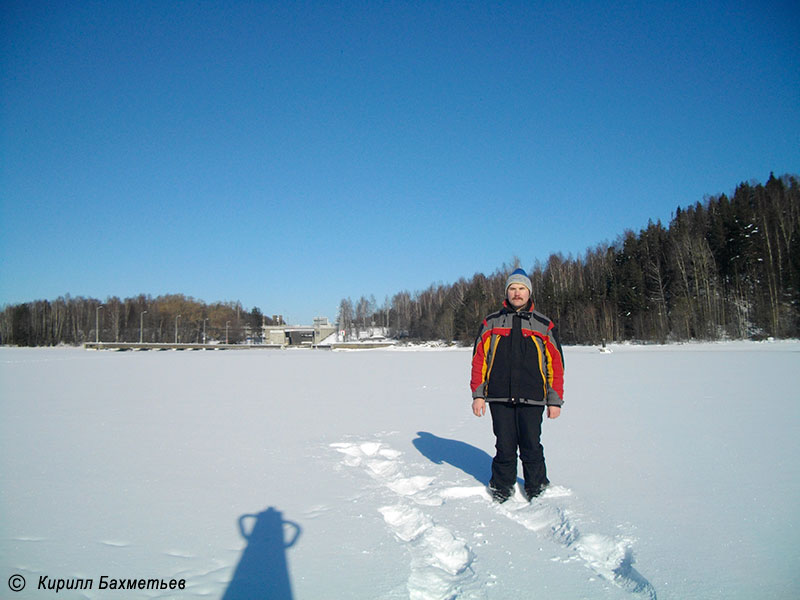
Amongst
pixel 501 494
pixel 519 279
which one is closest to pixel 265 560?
pixel 501 494

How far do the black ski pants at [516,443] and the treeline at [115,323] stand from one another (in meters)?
85.4

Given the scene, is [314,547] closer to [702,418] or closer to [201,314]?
[702,418]

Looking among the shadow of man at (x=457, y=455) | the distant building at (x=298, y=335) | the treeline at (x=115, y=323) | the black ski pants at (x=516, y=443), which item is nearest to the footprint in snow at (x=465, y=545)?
the black ski pants at (x=516, y=443)

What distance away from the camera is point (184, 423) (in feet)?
21.9

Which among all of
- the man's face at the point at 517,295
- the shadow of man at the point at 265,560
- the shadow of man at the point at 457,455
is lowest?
the shadow of man at the point at 457,455

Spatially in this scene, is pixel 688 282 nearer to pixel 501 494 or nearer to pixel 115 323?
pixel 501 494

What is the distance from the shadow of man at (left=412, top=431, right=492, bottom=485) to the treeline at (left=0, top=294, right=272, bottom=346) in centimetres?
8339

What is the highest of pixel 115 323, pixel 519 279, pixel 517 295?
pixel 115 323

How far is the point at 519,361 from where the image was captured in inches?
133

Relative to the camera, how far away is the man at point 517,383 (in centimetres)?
335

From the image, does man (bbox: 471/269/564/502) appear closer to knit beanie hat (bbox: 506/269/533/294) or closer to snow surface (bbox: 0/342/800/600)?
knit beanie hat (bbox: 506/269/533/294)

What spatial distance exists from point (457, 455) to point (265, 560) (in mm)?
2673

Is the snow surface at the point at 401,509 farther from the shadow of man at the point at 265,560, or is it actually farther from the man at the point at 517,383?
the man at the point at 517,383

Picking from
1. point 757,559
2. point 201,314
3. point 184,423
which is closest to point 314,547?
point 757,559
